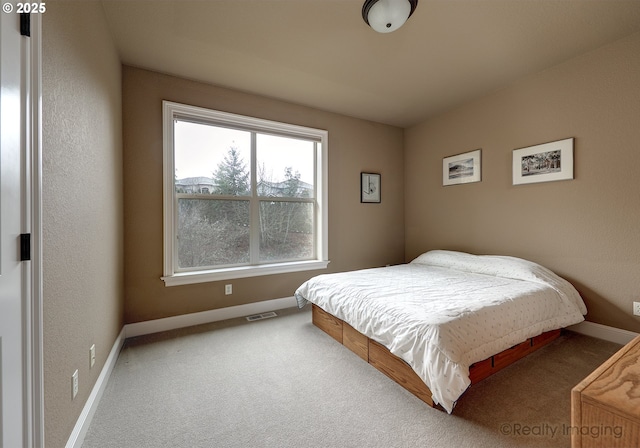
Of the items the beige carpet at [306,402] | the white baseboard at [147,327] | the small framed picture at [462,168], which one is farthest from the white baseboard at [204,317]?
the small framed picture at [462,168]

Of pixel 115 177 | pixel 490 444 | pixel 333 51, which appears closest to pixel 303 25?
pixel 333 51

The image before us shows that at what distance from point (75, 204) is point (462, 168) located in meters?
4.00

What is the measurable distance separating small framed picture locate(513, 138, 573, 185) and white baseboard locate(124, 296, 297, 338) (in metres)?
3.13

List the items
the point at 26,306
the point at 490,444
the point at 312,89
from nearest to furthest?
the point at 26,306 → the point at 490,444 → the point at 312,89

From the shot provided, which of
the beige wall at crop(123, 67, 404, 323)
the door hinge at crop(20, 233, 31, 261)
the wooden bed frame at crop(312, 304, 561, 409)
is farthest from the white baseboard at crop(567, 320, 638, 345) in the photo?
the door hinge at crop(20, 233, 31, 261)

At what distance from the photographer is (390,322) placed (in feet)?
6.19

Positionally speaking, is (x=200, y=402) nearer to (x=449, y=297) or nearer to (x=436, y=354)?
(x=436, y=354)

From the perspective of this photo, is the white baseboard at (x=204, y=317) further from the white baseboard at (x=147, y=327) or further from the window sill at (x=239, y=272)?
the window sill at (x=239, y=272)

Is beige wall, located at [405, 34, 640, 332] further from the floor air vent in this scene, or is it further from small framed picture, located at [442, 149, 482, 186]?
the floor air vent

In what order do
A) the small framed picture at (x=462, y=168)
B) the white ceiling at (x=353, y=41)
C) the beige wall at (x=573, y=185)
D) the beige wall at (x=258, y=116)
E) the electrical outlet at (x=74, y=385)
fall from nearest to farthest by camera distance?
the electrical outlet at (x=74, y=385), the white ceiling at (x=353, y=41), the beige wall at (x=573, y=185), the beige wall at (x=258, y=116), the small framed picture at (x=462, y=168)

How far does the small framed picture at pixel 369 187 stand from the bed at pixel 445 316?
4.62 ft

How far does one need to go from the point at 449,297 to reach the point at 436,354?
70cm

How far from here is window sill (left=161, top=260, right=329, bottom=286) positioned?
2836 mm

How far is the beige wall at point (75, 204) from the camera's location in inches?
45.9
